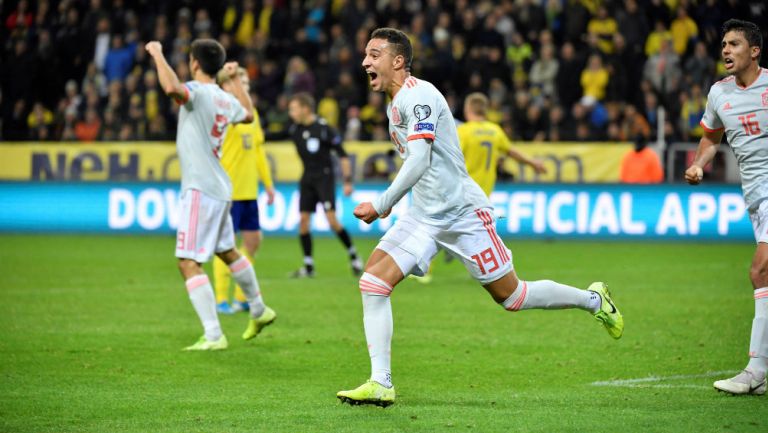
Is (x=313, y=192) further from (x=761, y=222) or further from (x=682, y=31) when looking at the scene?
(x=682, y=31)

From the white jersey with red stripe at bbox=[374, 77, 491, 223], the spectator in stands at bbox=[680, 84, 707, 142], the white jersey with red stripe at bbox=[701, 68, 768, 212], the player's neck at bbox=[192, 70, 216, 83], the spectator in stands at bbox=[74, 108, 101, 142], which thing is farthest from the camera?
the spectator in stands at bbox=[74, 108, 101, 142]

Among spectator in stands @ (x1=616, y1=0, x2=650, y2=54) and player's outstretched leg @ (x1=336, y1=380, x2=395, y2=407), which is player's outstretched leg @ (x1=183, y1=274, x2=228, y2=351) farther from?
spectator in stands @ (x1=616, y1=0, x2=650, y2=54)

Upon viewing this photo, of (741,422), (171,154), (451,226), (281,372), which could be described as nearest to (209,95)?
(281,372)

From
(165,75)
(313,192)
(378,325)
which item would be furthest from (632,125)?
(378,325)

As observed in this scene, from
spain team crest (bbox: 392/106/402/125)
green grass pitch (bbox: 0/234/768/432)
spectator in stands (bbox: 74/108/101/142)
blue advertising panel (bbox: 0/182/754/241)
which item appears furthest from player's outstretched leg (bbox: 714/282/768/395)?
spectator in stands (bbox: 74/108/101/142)

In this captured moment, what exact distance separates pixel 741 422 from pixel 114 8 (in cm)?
2313

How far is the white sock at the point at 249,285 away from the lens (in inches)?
378

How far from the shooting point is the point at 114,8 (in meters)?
27.2

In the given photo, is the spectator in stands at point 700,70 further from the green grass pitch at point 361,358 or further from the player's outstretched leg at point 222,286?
the player's outstretched leg at point 222,286

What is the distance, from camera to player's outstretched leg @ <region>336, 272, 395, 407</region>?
6961 mm

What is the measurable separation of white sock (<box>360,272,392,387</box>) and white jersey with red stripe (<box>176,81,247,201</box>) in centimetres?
267

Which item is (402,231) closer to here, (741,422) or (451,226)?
(451,226)

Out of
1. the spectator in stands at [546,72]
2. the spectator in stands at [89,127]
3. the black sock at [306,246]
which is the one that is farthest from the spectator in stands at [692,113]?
the spectator in stands at [89,127]

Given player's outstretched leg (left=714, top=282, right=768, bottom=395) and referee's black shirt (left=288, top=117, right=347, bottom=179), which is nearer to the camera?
player's outstretched leg (left=714, top=282, right=768, bottom=395)
